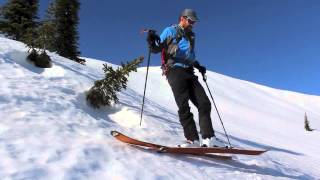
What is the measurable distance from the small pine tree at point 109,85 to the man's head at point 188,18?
1935mm

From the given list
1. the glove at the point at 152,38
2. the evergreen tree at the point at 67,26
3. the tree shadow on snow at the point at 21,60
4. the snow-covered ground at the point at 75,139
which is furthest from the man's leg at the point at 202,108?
the evergreen tree at the point at 67,26

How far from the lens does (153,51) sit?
7.85 m

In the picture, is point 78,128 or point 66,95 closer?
point 78,128

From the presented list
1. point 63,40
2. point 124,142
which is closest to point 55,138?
point 124,142

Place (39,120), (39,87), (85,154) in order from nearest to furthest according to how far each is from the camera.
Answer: (85,154)
(39,120)
(39,87)

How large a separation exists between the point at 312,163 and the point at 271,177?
15.3ft

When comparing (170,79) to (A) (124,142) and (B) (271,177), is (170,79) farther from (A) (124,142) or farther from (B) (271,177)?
(B) (271,177)

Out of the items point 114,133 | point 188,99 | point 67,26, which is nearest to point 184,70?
point 188,99

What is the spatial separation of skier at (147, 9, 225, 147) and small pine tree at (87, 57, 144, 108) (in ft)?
5.60

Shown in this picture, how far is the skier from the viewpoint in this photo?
7594 millimetres

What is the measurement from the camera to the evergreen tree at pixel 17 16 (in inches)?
1411

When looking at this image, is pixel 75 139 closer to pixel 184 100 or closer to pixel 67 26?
pixel 184 100

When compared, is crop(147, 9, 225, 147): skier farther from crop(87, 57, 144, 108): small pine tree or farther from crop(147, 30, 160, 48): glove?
crop(87, 57, 144, 108): small pine tree

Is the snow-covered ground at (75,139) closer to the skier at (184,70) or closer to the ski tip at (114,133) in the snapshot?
the ski tip at (114,133)
